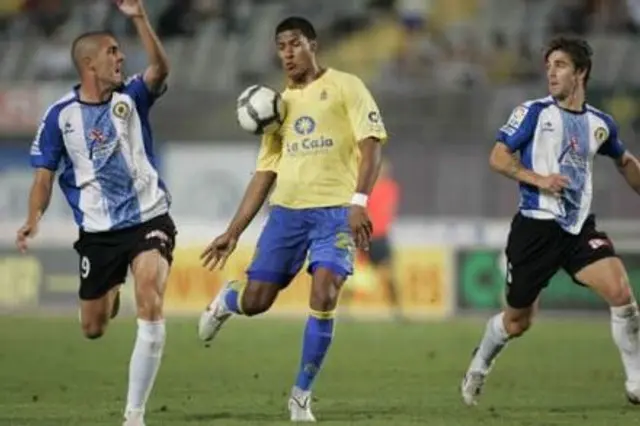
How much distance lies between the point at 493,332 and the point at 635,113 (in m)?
13.9

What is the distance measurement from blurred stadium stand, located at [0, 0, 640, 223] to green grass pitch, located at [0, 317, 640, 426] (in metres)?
3.38

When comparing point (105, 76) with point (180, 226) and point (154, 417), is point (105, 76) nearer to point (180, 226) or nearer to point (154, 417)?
point (154, 417)

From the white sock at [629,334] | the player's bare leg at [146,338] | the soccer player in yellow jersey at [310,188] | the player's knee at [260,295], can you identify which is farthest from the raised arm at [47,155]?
the white sock at [629,334]

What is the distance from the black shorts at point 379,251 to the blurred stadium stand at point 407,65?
161 centimetres

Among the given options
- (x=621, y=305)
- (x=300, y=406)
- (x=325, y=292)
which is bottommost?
(x=300, y=406)

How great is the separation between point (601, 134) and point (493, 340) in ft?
5.03

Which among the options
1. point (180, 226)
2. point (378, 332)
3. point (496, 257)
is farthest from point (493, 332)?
point (180, 226)

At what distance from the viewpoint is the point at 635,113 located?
1018 inches

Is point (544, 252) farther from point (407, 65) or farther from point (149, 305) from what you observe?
point (407, 65)

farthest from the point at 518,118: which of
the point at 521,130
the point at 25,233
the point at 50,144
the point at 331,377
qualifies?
the point at 331,377

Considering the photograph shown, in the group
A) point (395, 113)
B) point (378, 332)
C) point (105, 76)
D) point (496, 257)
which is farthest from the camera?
point (395, 113)

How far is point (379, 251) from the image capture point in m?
24.6

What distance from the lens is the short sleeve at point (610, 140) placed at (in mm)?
12359

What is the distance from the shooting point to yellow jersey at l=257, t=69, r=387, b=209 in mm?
11719
